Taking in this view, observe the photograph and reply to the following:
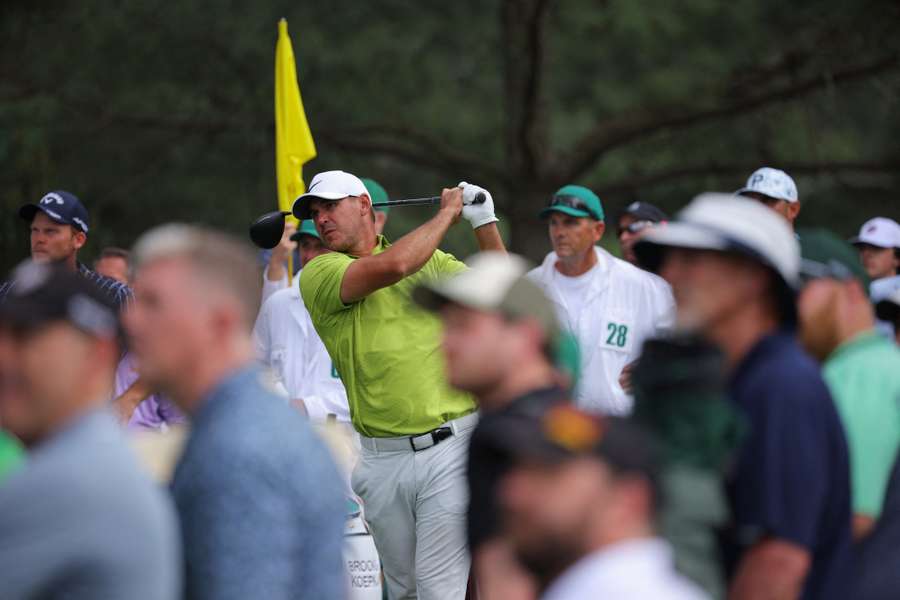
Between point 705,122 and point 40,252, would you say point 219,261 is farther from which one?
point 705,122

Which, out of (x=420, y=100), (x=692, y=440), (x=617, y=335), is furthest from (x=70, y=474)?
(x=420, y=100)

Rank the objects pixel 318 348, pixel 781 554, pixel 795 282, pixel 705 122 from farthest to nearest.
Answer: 1. pixel 705 122
2. pixel 318 348
3. pixel 795 282
4. pixel 781 554

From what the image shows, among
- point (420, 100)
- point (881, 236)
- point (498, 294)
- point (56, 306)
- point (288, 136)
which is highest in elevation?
point (420, 100)

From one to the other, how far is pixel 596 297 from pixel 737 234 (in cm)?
439

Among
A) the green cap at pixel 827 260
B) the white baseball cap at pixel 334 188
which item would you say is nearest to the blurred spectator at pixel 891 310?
the green cap at pixel 827 260

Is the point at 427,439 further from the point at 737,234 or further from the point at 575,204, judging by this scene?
the point at 737,234

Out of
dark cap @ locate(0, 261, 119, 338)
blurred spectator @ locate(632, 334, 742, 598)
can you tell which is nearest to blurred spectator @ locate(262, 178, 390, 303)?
blurred spectator @ locate(632, 334, 742, 598)

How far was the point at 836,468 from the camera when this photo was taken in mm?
3602

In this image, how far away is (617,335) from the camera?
26.1 ft

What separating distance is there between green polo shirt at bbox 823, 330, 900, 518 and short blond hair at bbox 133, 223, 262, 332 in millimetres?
1602

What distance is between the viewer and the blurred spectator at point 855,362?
4086mm

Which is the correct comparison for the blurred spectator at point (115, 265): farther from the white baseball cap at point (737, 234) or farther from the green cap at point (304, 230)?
the white baseball cap at point (737, 234)

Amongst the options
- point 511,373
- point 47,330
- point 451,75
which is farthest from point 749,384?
point 451,75

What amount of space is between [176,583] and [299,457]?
46 centimetres
